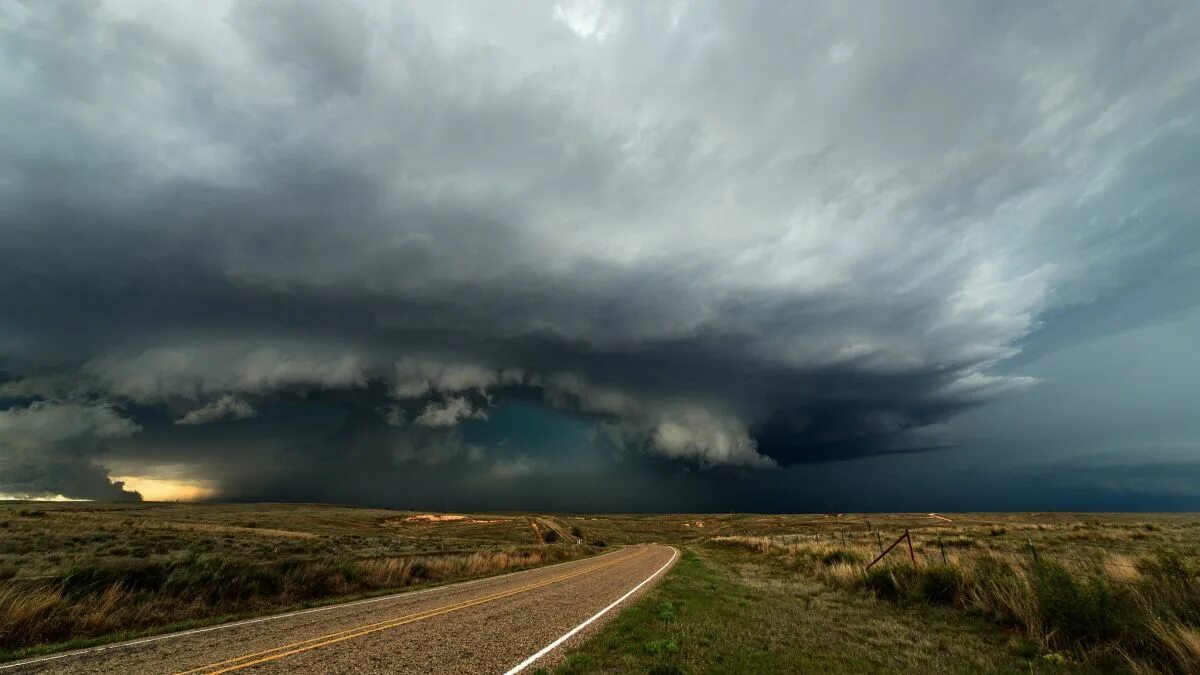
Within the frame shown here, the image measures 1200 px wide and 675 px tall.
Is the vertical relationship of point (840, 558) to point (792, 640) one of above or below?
below

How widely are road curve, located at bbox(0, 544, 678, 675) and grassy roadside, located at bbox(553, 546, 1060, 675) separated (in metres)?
1.45

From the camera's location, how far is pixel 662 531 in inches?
4973

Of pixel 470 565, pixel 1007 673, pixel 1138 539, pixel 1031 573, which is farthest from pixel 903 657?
pixel 1138 539

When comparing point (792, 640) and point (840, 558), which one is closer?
point (792, 640)

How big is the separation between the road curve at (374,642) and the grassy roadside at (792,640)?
145 centimetres

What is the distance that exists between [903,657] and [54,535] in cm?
6358

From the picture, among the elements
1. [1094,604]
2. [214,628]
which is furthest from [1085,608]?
[214,628]

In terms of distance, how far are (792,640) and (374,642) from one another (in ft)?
31.3

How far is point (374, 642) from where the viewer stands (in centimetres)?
1185

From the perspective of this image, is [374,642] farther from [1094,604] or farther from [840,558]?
[840,558]

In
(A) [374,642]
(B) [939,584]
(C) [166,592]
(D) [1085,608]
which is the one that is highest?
(C) [166,592]

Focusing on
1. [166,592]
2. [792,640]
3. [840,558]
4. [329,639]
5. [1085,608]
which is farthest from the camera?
[840,558]

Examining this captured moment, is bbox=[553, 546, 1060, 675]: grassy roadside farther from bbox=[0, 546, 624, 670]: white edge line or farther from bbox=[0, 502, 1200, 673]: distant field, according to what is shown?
bbox=[0, 546, 624, 670]: white edge line

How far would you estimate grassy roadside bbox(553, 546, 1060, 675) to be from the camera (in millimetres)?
10164
